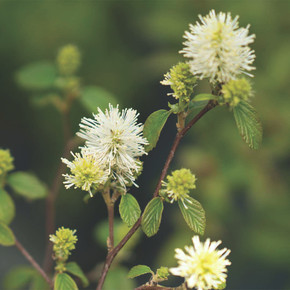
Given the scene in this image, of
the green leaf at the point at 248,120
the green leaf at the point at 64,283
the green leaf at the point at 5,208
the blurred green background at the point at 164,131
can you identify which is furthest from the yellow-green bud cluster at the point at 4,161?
the blurred green background at the point at 164,131

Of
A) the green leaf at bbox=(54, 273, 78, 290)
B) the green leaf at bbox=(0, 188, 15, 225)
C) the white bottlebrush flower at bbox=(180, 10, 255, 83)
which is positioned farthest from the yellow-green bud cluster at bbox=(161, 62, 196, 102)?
the green leaf at bbox=(0, 188, 15, 225)

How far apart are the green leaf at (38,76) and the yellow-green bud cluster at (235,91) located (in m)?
0.77

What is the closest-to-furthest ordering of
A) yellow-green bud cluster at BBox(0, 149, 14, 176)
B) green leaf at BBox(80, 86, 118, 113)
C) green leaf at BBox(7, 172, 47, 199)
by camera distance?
yellow-green bud cluster at BBox(0, 149, 14, 176) → green leaf at BBox(7, 172, 47, 199) → green leaf at BBox(80, 86, 118, 113)

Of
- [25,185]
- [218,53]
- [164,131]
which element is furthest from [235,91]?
[164,131]

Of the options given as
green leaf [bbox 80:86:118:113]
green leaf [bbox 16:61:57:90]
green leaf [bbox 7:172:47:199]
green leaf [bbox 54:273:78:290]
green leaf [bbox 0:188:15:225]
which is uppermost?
green leaf [bbox 16:61:57:90]

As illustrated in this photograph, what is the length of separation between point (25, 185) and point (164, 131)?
1.35 metres

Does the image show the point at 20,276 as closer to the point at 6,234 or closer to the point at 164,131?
the point at 6,234

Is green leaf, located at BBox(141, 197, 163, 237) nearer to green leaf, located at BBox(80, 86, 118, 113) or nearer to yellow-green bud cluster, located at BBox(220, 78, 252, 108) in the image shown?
yellow-green bud cluster, located at BBox(220, 78, 252, 108)

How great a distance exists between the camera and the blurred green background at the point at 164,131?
178 cm

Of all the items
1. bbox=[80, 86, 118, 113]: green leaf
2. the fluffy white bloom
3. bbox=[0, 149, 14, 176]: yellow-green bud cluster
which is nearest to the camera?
the fluffy white bloom

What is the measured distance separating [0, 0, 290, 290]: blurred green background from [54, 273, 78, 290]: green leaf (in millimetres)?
1104

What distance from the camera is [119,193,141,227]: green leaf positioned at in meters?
0.66

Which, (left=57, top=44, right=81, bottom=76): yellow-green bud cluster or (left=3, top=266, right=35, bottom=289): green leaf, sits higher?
(left=57, top=44, right=81, bottom=76): yellow-green bud cluster

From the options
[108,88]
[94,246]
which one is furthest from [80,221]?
[108,88]
